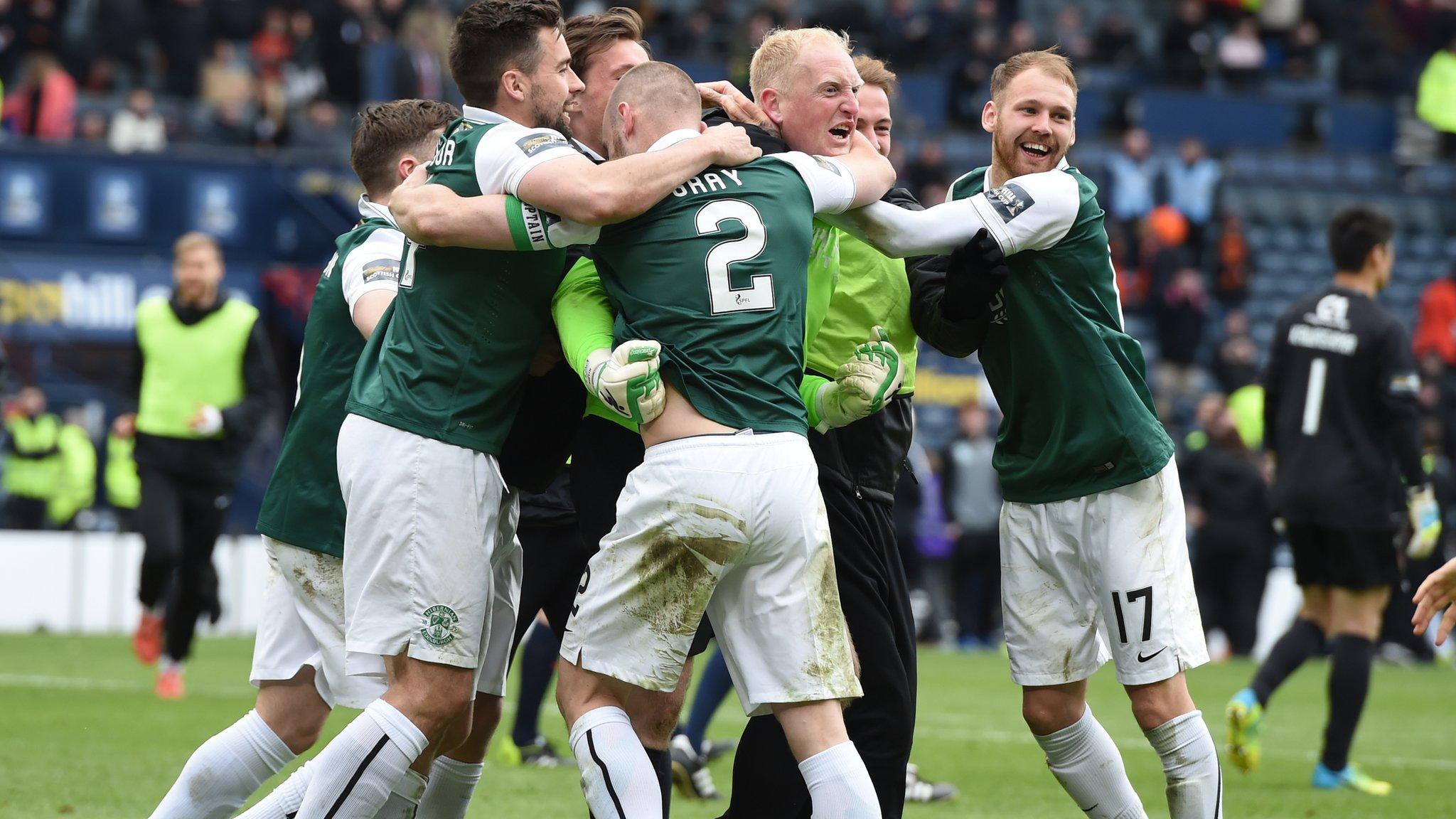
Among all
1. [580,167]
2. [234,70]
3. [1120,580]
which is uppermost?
[234,70]

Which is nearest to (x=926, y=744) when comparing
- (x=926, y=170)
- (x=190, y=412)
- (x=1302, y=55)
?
(x=190, y=412)

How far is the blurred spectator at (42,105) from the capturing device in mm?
18078

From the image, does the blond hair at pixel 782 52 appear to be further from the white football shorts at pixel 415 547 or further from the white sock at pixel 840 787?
the white sock at pixel 840 787

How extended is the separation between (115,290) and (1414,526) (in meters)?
12.7

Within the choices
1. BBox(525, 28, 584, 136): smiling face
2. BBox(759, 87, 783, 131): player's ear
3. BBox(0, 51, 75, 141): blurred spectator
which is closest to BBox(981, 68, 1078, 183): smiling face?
BBox(759, 87, 783, 131): player's ear

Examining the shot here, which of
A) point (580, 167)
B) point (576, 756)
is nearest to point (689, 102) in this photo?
point (580, 167)

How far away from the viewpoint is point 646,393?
13.5 feet

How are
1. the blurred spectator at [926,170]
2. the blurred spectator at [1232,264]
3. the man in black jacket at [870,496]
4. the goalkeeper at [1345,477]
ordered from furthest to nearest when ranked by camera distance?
the blurred spectator at [1232,264] → the blurred spectator at [926,170] → the goalkeeper at [1345,477] → the man in black jacket at [870,496]

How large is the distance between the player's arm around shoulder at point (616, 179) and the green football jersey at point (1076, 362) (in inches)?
40.2

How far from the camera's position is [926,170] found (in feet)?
63.6

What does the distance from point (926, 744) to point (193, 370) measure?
4.53m

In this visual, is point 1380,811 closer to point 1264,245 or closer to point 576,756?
point 576,756

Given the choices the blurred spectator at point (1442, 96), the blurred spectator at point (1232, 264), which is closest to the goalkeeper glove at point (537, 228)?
the blurred spectator at point (1232, 264)

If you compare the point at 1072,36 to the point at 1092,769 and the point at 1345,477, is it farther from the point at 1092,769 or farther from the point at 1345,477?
the point at 1092,769
